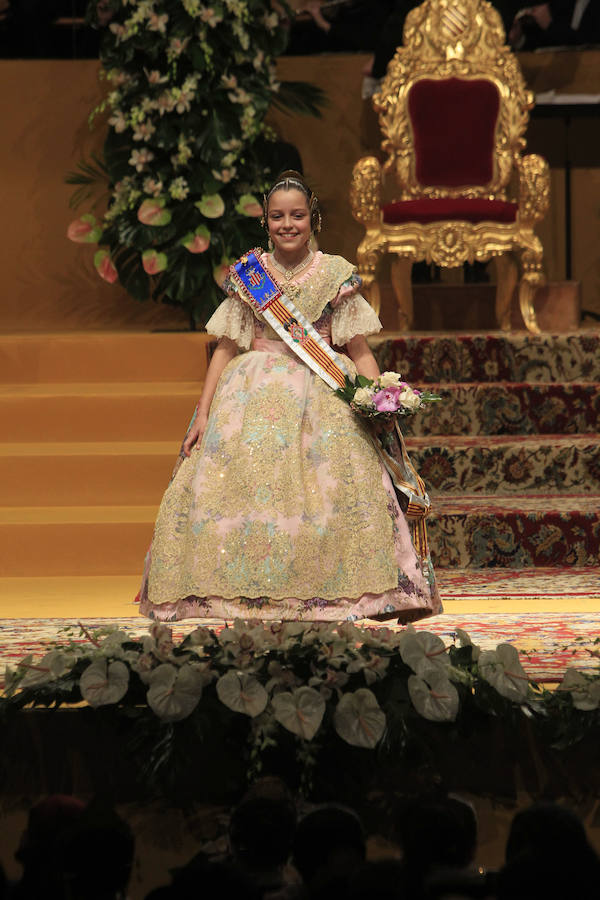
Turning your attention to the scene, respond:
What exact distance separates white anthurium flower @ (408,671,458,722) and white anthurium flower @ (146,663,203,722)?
0.41 metres

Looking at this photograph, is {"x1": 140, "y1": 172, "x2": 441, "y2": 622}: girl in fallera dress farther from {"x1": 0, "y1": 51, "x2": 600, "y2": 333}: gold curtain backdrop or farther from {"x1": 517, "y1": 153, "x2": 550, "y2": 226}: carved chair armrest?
{"x1": 0, "y1": 51, "x2": 600, "y2": 333}: gold curtain backdrop

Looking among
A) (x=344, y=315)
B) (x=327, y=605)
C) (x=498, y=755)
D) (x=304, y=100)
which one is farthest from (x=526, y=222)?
(x=498, y=755)

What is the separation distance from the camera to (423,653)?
2498 mm

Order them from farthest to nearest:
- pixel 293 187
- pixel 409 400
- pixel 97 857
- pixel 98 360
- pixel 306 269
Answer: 1. pixel 98 360
2. pixel 306 269
3. pixel 293 187
4. pixel 409 400
5. pixel 97 857

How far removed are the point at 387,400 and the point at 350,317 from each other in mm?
379

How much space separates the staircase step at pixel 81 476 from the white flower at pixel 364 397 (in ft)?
5.47

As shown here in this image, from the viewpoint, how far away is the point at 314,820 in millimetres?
2232

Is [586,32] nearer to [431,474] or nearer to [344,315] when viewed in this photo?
[431,474]

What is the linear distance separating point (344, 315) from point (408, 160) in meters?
2.99

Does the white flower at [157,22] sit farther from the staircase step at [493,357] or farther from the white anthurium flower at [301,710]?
the white anthurium flower at [301,710]

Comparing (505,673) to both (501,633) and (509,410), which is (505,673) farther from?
(509,410)

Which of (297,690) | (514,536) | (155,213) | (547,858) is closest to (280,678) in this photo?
(297,690)

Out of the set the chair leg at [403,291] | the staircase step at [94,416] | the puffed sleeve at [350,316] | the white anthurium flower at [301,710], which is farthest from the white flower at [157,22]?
the white anthurium flower at [301,710]

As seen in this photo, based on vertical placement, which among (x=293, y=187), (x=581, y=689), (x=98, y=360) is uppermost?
(x=293, y=187)
